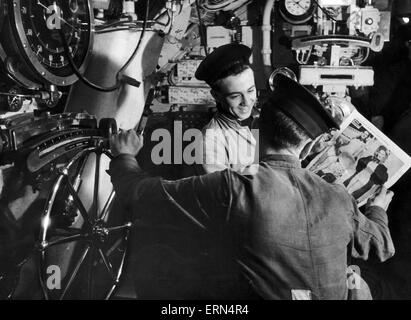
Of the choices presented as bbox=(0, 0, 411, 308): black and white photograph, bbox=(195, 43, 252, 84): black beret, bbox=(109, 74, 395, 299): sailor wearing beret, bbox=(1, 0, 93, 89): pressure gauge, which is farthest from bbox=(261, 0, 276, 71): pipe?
bbox=(109, 74, 395, 299): sailor wearing beret

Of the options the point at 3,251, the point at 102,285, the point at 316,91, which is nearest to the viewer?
the point at 3,251

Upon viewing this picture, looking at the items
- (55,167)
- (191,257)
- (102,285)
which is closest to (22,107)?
(55,167)

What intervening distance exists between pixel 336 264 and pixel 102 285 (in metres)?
0.80

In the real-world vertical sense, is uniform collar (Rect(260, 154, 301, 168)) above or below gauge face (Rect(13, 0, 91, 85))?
below

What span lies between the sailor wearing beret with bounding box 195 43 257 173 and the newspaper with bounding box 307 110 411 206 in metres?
0.36

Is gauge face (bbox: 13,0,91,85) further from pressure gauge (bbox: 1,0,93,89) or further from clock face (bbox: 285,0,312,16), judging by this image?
clock face (bbox: 285,0,312,16)

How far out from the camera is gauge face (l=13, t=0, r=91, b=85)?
1550mm

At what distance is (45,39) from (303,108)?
93cm

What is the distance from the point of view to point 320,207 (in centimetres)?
127

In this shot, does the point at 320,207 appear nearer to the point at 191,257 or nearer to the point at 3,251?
the point at 191,257

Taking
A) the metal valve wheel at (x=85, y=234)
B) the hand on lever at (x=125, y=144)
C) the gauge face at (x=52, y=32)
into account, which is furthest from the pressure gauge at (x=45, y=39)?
the hand on lever at (x=125, y=144)

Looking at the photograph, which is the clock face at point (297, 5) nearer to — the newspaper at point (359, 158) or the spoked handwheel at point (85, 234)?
the newspaper at point (359, 158)

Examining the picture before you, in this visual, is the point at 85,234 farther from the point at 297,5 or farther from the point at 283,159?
the point at 297,5

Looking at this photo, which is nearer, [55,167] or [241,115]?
[55,167]
